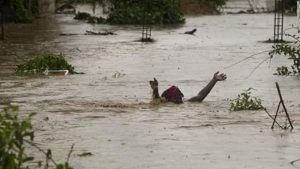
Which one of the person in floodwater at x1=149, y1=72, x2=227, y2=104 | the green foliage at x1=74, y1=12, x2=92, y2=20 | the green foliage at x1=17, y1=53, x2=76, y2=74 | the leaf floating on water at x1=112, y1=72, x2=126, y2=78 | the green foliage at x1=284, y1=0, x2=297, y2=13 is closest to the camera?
the person in floodwater at x1=149, y1=72, x2=227, y2=104

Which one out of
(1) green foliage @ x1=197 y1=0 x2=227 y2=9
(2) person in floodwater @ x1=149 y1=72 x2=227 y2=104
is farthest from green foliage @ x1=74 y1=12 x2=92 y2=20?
(2) person in floodwater @ x1=149 y1=72 x2=227 y2=104

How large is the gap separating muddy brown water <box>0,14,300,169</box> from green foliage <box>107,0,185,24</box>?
1098cm

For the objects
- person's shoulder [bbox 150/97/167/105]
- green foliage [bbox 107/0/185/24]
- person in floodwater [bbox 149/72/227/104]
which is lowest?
green foliage [bbox 107/0/185/24]

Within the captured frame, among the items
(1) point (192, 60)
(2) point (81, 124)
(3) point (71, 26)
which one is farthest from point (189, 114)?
(3) point (71, 26)

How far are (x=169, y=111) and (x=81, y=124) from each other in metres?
2.10

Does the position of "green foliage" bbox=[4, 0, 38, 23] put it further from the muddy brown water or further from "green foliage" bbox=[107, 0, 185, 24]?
the muddy brown water

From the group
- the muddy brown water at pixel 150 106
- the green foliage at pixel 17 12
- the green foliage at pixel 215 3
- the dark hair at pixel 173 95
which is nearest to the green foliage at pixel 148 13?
the green foliage at pixel 17 12

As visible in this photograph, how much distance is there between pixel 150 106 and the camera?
50.2 feet

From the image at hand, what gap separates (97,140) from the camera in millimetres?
11594

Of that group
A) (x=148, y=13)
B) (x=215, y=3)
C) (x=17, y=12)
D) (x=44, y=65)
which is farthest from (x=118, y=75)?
(x=215, y=3)

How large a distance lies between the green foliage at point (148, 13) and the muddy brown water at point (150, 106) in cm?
1098

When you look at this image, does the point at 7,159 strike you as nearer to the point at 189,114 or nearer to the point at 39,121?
the point at 39,121

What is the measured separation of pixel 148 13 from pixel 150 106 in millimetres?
27529

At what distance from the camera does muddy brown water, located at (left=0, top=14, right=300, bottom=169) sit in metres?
10.5
